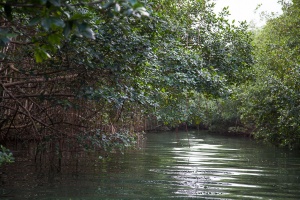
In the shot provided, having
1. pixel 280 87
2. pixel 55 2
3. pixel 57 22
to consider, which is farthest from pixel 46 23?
pixel 280 87

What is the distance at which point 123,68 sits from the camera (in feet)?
24.2

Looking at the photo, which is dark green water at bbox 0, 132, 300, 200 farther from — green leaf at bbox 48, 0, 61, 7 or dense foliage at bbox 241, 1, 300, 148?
green leaf at bbox 48, 0, 61, 7

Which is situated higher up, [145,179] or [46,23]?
[46,23]

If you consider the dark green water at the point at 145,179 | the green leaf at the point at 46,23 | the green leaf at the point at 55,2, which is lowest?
the dark green water at the point at 145,179

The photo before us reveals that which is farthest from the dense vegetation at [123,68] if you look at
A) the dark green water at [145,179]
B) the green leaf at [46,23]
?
the dark green water at [145,179]

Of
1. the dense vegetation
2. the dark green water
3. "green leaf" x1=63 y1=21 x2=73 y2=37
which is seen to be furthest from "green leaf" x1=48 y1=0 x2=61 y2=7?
the dark green water

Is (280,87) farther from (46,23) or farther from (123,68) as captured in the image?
(46,23)

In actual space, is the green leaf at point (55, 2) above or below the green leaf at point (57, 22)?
above

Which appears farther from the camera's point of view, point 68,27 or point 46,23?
point 68,27

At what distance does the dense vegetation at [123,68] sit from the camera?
12.8 ft

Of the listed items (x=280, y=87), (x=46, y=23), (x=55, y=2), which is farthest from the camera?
(x=280, y=87)

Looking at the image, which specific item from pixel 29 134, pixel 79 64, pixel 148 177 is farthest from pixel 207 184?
pixel 29 134

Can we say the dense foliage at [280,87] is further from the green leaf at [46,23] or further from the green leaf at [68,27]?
the green leaf at [46,23]

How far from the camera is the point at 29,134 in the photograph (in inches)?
517
